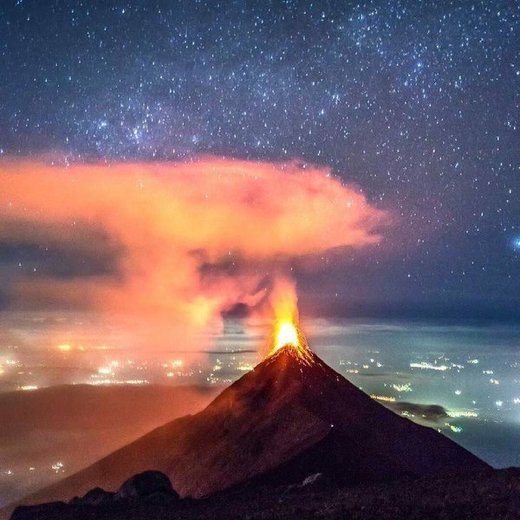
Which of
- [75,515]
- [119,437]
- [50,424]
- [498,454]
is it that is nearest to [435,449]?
[75,515]

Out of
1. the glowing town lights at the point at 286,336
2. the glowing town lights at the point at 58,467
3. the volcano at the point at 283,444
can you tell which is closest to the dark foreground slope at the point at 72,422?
the glowing town lights at the point at 58,467

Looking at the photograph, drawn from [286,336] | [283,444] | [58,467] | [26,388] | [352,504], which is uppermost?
[286,336]

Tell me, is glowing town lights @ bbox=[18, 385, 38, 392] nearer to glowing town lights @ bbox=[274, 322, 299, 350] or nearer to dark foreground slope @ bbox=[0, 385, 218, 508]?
dark foreground slope @ bbox=[0, 385, 218, 508]

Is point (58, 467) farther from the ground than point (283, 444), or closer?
closer

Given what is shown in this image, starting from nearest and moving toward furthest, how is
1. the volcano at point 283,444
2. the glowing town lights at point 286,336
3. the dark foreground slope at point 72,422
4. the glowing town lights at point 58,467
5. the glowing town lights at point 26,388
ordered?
the volcano at point 283,444 → the glowing town lights at point 286,336 → the glowing town lights at point 58,467 → the dark foreground slope at point 72,422 → the glowing town lights at point 26,388

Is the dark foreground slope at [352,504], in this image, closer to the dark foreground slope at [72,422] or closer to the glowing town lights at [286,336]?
the glowing town lights at [286,336]

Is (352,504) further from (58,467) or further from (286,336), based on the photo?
(58,467)

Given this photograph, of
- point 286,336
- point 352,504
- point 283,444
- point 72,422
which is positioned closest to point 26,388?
point 72,422

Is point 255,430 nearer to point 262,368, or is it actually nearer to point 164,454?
point 164,454
